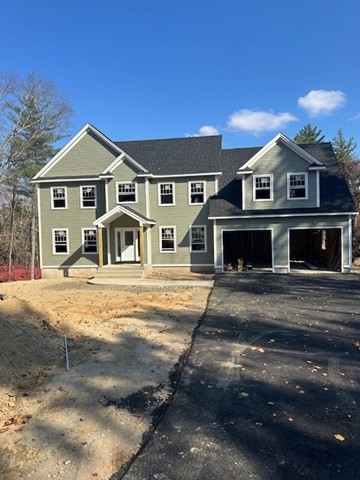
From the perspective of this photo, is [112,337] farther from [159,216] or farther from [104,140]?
[104,140]

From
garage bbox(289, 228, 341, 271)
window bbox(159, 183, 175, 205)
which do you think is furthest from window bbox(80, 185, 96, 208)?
garage bbox(289, 228, 341, 271)

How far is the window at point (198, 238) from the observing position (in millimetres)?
20594

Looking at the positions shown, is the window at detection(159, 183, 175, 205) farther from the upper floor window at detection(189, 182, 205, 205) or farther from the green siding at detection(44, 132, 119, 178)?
the green siding at detection(44, 132, 119, 178)

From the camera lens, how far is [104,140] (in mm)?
21062

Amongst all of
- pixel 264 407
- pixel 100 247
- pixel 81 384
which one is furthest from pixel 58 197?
pixel 264 407

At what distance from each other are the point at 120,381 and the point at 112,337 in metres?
2.37

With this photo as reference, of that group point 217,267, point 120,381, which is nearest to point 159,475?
point 120,381

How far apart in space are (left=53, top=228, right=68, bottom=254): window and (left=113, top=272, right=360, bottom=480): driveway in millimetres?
15286

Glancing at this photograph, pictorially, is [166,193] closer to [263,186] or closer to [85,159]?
[85,159]

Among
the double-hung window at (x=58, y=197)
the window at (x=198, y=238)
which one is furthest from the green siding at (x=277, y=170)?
the double-hung window at (x=58, y=197)

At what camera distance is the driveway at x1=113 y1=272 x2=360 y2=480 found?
3.24m

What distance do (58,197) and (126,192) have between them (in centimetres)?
462

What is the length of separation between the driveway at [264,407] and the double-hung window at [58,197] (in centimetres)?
1592

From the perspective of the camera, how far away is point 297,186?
19.3m
